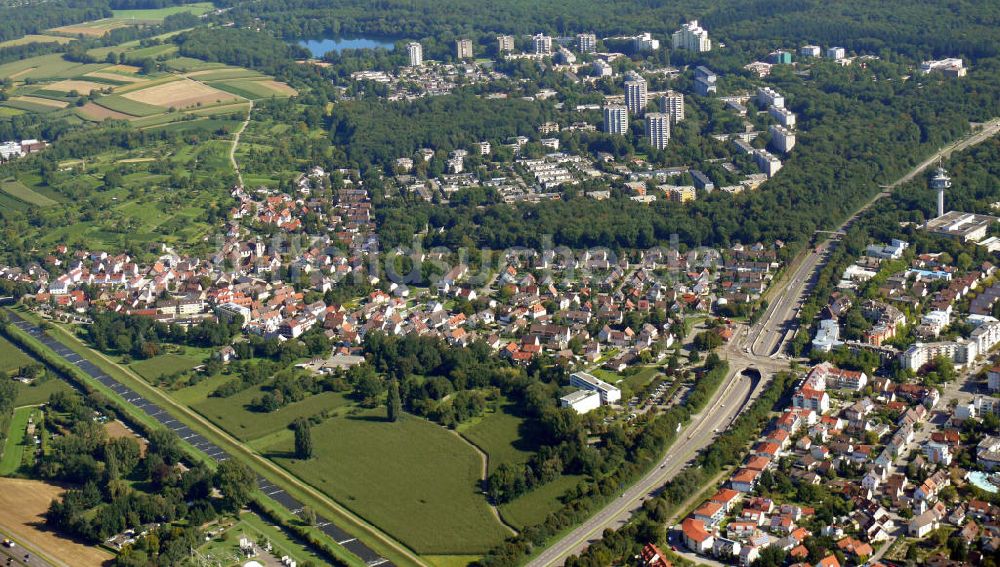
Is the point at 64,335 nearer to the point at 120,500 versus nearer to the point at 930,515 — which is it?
the point at 120,500

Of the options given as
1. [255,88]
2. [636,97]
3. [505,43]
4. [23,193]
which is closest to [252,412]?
[23,193]

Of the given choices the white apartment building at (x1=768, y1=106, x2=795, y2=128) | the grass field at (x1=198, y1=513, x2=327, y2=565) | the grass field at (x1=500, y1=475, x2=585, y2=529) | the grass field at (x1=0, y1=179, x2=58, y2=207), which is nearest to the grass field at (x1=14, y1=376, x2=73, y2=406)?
the grass field at (x1=198, y1=513, x2=327, y2=565)

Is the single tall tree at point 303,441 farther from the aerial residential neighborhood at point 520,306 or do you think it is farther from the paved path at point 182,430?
the paved path at point 182,430

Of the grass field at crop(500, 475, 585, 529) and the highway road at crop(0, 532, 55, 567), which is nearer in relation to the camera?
the highway road at crop(0, 532, 55, 567)

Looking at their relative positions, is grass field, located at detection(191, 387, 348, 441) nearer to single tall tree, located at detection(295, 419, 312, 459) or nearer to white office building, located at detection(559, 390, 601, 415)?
single tall tree, located at detection(295, 419, 312, 459)

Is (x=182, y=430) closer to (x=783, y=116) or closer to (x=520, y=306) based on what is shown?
(x=520, y=306)

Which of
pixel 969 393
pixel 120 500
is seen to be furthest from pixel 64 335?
pixel 969 393

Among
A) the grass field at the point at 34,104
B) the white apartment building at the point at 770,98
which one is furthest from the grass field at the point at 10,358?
the white apartment building at the point at 770,98
